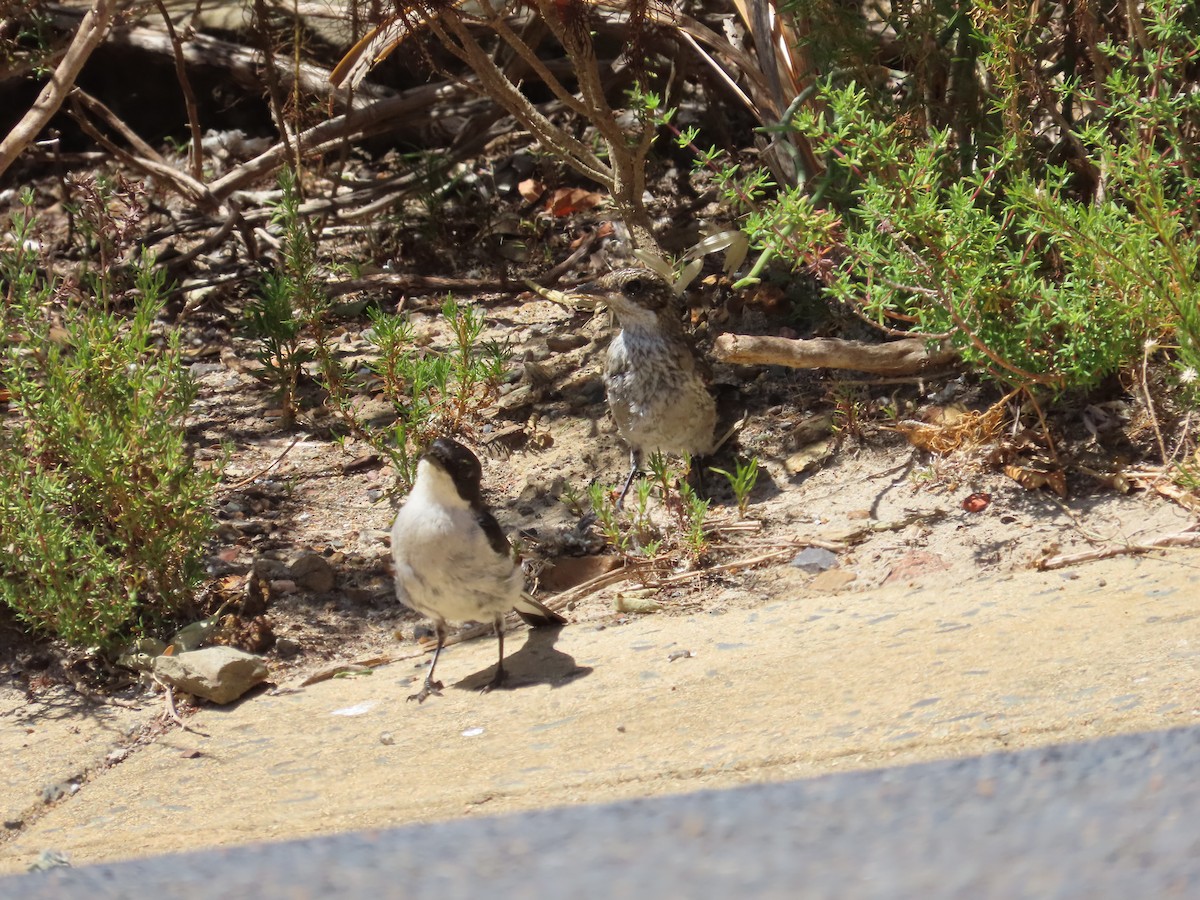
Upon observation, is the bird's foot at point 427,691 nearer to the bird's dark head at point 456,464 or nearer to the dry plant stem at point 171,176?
the bird's dark head at point 456,464

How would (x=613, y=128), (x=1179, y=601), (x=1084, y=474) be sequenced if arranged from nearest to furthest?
(x=1179, y=601) → (x=1084, y=474) → (x=613, y=128)

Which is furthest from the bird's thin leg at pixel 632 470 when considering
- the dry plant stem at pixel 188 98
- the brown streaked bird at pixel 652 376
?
the dry plant stem at pixel 188 98

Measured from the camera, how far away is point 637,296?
636cm

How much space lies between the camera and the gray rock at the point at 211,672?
4.38 metres

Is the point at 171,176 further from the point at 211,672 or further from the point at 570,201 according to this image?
the point at 211,672

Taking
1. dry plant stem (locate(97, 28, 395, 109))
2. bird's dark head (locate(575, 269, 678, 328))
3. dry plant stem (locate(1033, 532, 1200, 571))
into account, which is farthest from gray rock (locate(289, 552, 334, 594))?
dry plant stem (locate(97, 28, 395, 109))

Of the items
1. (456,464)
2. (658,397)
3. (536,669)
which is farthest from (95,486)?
(658,397)

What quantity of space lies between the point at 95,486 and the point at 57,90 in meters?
1.98

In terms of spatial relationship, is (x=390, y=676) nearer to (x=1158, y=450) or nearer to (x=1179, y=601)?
(x=1179, y=601)

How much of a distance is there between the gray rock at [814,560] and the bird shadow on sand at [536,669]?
93 cm

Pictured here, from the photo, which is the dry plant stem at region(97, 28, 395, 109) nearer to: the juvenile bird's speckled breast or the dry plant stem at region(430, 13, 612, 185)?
the dry plant stem at region(430, 13, 612, 185)

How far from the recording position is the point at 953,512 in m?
5.02

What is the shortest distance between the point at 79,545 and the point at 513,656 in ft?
5.04

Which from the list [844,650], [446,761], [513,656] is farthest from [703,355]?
[446,761]
